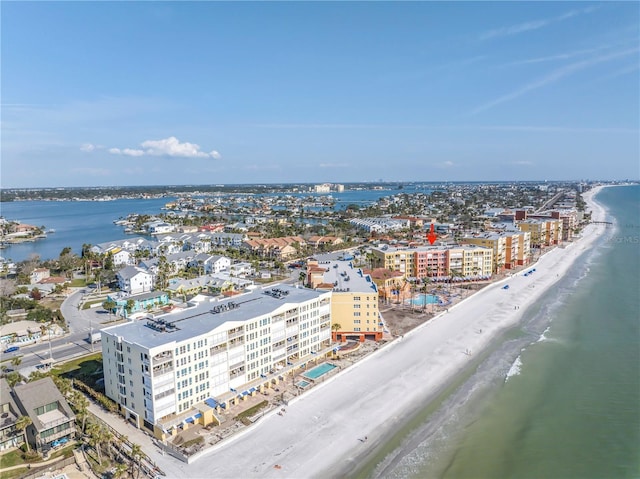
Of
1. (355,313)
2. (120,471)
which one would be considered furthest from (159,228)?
(120,471)

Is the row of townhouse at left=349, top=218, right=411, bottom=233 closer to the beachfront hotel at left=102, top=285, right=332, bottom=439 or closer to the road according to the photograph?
the road

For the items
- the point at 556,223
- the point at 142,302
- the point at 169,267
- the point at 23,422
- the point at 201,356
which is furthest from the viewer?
the point at 556,223

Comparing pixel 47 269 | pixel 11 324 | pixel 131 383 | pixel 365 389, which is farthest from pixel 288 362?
pixel 47 269

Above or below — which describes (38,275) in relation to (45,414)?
above

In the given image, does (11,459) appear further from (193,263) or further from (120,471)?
(193,263)

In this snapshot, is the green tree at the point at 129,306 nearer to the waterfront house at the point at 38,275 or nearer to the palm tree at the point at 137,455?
the waterfront house at the point at 38,275

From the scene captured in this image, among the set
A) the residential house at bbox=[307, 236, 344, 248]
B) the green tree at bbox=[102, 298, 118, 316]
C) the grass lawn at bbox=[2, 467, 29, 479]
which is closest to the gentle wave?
the grass lawn at bbox=[2, 467, 29, 479]
